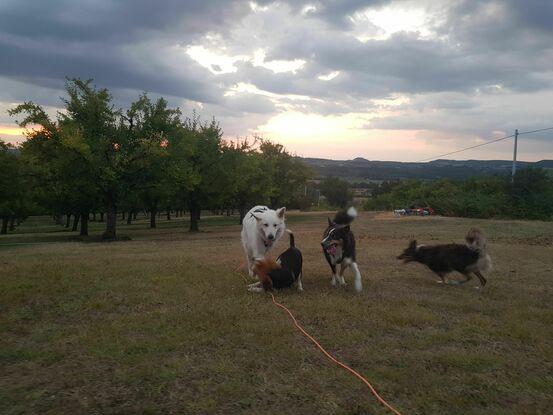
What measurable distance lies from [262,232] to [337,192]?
7113 centimetres

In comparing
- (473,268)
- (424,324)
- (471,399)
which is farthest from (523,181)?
(471,399)

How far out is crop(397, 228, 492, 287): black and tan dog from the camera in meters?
8.77

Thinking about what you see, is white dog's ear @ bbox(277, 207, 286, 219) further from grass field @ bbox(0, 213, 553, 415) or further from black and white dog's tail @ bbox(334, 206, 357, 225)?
grass field @ bbox(0, 213, 553, 415)

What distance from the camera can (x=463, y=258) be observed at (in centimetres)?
893

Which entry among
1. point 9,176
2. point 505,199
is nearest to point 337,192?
point 505,199

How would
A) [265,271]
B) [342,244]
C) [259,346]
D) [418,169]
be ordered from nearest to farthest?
[259,346]
[265,271]
[342,244]
[418,169]

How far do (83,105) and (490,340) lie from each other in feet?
76.2

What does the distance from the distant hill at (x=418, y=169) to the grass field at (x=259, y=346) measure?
3491 centimetres

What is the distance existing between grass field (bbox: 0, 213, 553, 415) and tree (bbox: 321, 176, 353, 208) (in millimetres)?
69337

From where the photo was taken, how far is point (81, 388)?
4.07 meters

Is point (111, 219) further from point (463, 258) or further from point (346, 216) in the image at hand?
point (463, 258)

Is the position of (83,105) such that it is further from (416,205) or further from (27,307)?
(416,205)

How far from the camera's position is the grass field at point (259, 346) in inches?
154

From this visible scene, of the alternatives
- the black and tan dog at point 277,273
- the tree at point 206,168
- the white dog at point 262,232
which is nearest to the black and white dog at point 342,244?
the black and tan dog at point 277,273
